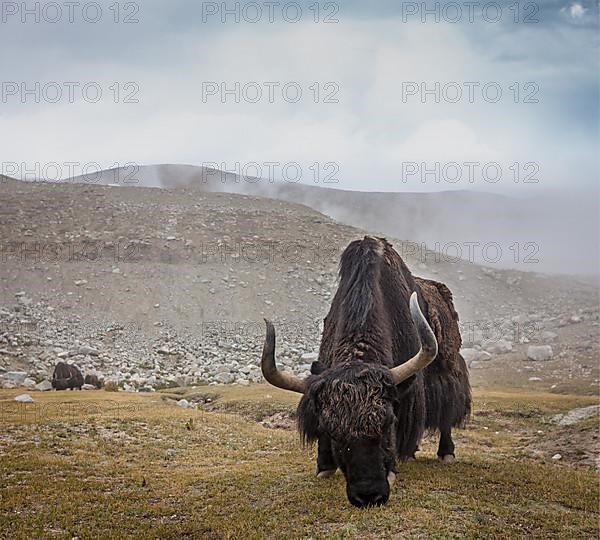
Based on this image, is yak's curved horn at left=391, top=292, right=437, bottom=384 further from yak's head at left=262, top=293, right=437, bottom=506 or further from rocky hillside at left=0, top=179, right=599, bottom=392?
rocky hillside at left=0, top=179, right=599, bottom=392

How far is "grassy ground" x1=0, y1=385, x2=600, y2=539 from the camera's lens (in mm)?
7383

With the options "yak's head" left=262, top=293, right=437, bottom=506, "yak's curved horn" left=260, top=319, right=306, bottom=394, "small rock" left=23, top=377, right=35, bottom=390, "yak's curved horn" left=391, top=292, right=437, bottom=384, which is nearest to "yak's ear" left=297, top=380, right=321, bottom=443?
"yak's head" left=262, top=293, right=437, bottom=506

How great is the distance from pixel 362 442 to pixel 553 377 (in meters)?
34.5

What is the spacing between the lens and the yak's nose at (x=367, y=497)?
261 inches

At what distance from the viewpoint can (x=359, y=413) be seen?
670 cm

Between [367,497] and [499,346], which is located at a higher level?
[367,497]

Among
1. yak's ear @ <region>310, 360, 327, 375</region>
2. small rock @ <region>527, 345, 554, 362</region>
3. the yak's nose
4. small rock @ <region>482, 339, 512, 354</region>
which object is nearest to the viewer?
the yak's nose

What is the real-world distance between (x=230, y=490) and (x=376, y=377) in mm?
3681

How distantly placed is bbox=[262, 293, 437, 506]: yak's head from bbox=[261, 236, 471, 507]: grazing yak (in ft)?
0.04

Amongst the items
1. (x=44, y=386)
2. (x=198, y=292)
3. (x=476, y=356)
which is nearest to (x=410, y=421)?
(x=44, y=386)

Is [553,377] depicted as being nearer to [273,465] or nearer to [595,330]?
[595,330]

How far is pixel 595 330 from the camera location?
4872 centimetres

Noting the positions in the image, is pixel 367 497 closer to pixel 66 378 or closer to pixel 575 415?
pixel 575 415

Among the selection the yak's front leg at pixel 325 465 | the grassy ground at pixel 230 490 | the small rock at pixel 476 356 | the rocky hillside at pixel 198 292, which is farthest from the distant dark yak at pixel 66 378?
the small rock at pixel 476 356
